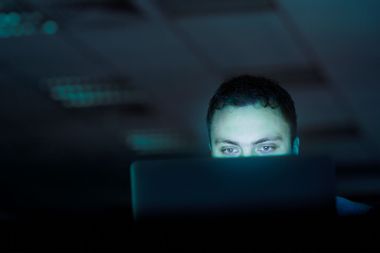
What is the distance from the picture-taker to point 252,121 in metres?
2.00

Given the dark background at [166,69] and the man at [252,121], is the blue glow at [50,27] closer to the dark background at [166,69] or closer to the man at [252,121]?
the dark background at [166,69]

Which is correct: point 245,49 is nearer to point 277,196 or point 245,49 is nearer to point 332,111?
point 332,111

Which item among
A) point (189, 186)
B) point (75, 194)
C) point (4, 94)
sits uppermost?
point (75, 194)

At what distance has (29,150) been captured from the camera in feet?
22.4

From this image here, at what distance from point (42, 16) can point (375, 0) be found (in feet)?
5.46

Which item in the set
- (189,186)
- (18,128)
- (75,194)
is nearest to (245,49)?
(18,128)

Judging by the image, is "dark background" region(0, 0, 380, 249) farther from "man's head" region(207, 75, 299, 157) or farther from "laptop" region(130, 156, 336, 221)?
"laptop" region(130, 156, 336, 221)

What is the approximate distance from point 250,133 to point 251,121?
44 millimetres

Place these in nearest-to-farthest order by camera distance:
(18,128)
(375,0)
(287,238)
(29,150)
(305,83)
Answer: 1. (287,238)
2. (375,0)
3. (305,83)
4. (18,128)
5. (29,150)

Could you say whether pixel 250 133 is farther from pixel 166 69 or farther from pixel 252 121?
pixel 166 69

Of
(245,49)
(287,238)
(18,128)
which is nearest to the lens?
(287,238)

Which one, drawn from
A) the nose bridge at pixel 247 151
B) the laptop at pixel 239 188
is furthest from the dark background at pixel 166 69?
the laptop at pixel 239 188

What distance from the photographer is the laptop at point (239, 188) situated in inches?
43.3

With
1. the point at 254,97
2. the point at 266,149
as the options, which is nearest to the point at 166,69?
the point at 254,97
